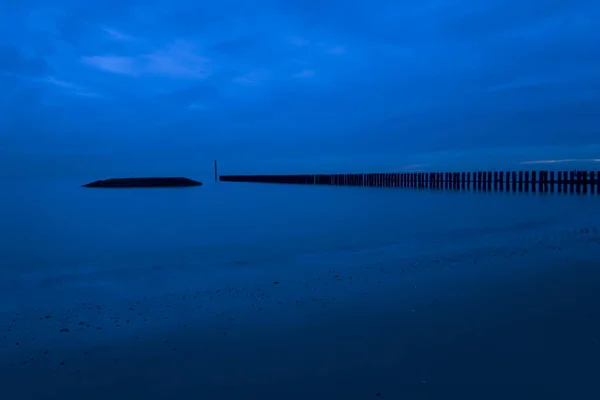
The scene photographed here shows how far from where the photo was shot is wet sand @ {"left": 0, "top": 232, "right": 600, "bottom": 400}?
3.61 metres

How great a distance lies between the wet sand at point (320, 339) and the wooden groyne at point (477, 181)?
1087 inches

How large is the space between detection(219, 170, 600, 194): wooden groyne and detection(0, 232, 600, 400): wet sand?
1087 inches

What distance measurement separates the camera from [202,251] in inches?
439

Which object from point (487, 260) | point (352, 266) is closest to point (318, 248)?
point (352, 266)

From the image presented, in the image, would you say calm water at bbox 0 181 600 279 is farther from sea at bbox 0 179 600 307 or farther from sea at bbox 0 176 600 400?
sea at bbox 0 176 600 400

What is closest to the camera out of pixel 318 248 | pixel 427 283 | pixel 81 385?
pixel 81 385

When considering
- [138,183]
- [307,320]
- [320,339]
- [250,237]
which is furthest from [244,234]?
[138,183]

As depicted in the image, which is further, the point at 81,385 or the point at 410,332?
the point at 410,332

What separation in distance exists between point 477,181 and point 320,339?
35.6 meters

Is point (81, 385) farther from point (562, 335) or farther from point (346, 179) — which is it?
point (346, 179)

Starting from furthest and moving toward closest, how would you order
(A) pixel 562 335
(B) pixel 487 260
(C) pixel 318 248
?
1. (C) pixel 318 248
2. (B) pixel 487 260
3. (A) pixel 562 335

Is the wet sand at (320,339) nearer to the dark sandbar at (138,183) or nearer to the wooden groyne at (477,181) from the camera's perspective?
the wooden groyne at (477,181)

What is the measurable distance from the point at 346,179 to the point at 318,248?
45.7 meters

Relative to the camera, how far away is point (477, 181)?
37.2 m
